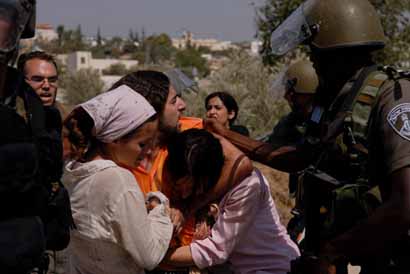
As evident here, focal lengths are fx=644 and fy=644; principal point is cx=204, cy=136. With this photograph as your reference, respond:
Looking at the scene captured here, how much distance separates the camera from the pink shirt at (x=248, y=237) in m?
2.68

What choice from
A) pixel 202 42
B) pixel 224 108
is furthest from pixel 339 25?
pixel 202 42

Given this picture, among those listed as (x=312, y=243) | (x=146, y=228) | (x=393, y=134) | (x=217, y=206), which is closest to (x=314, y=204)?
(x=312, y=243)

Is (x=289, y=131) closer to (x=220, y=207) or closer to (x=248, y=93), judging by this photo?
(x=220, y=207)

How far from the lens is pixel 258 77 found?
51.4 ft

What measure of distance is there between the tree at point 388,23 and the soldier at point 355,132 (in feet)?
46.4

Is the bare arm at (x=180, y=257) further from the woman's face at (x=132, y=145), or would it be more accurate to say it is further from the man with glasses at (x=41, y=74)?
the man with glasses at (x=41, y=74)

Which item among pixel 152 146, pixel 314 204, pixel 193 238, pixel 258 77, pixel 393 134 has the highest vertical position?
pixel 393 134

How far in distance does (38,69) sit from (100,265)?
2.46 meters

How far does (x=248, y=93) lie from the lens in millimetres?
14773

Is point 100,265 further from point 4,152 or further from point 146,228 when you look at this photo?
point 4,152

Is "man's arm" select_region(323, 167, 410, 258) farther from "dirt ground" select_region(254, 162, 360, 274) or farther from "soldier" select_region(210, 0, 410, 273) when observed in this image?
"dirt ground" select_region(254, 162, 360, 274)

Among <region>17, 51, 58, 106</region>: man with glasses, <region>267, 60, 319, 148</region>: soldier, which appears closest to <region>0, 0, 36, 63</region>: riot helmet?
<region>17, 51, 58, 106</region>: man with glasses

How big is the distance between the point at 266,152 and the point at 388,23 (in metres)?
15.1

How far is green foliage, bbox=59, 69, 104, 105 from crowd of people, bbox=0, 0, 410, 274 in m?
26.7
